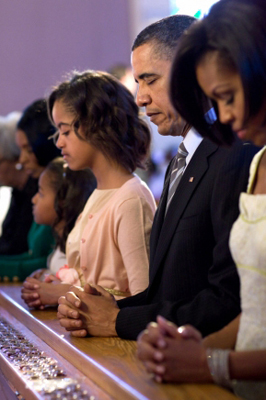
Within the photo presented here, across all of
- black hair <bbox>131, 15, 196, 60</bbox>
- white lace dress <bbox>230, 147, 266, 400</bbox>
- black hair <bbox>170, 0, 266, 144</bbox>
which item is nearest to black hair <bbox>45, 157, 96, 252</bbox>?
black hair <bbox>131, 15, 196, 60</bbox>

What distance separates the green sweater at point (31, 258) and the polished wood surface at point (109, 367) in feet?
3.47

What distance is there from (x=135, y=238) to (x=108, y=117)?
550 millimetres

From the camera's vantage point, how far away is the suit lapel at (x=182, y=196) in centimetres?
160

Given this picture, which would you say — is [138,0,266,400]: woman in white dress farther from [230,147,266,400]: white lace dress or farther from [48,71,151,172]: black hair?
[48,71,151,172]: black hair

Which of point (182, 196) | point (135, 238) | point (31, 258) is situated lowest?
point (31, 258)

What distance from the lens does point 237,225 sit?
Answer: 4.17 ft

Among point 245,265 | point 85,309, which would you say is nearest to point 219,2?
point 245,265

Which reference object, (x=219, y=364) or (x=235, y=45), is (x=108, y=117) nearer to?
(x=235, y=45)

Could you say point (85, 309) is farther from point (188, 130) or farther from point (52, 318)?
point (188, 130)

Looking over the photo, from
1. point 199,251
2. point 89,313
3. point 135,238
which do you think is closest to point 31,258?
point 135,238

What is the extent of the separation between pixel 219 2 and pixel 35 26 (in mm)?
6182

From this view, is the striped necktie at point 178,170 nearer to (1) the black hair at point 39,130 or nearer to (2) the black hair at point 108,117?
(2) the black hair at point 108,117

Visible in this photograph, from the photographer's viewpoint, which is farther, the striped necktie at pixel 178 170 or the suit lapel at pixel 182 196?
the striped necktie at pixel 178 170

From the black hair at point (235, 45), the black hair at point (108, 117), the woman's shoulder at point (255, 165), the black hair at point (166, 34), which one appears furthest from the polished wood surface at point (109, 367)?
the black hair at point (166, 34)
